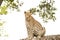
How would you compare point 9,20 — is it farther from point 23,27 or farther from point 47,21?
point 47,21

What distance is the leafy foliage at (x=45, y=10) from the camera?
1472 mm

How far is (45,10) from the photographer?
4.88ft

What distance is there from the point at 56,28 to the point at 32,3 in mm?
333

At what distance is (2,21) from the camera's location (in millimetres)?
1431

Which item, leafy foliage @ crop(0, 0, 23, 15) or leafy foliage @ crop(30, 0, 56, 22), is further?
leafy foliage @ crop(30, 0, 56, 22)

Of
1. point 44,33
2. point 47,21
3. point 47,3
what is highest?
point 47,3

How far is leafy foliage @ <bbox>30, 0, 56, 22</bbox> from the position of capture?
4.83 feet

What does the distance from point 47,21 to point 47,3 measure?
18cm

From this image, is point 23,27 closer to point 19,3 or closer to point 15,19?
point 15,19

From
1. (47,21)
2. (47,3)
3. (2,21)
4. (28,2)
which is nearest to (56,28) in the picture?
(47,21)

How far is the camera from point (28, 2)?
1.50m

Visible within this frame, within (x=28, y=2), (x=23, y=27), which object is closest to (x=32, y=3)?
(x=28, y=2)

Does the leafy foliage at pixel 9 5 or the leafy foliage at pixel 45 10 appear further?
the leafy foliage at pixel 45 10

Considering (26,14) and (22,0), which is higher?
(22,0)
